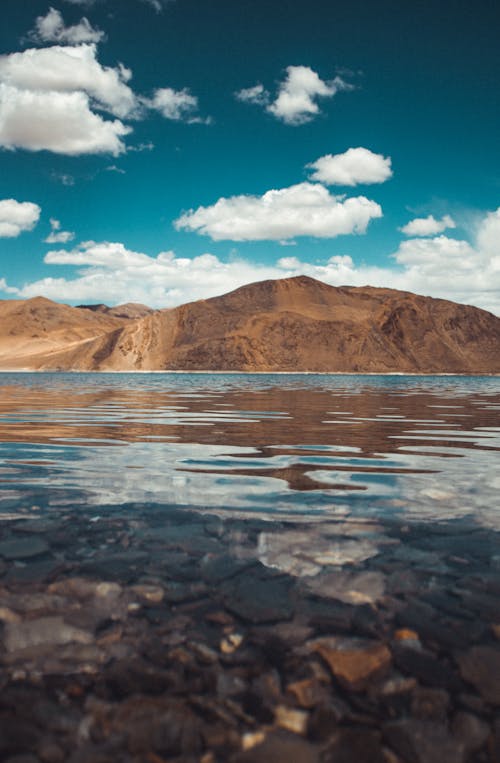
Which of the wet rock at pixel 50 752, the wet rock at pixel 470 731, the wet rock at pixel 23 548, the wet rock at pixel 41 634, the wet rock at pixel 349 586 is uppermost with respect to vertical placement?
the wet rock at pixel 23 548

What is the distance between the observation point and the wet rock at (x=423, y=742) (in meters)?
1.67

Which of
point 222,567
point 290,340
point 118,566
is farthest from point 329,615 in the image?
point 290,340

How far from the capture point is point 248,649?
225 cm

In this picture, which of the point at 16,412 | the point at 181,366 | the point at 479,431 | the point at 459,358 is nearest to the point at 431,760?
the point at 479,431

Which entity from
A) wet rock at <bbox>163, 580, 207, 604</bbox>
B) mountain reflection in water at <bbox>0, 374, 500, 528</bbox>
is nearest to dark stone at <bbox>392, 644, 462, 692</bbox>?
wet rock at <bbox>163, 580, 207, 604</bbox>

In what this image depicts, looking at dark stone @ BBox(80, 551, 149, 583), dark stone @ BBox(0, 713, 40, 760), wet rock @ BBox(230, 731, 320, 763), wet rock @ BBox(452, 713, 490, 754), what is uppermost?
dark stone @ BBox(80, 551, 149, 583)

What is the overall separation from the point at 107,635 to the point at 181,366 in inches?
5233

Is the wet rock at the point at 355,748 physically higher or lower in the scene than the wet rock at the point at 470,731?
lower

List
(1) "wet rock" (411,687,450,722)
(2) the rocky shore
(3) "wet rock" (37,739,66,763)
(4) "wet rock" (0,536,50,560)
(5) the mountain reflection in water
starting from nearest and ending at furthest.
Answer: (3) "wet rock" (37,739,66,763)
(2) the rocky shore
(1) "wet rock" (411,687,450,722)
(4) "wet rock" (0,536,50,560)
(5) the mountain reflection in water

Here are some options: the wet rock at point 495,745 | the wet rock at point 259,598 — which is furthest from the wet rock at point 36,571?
the wet rock at point 495,745

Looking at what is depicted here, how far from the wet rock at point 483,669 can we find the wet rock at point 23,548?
2.46 m

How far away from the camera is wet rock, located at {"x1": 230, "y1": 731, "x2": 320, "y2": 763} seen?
166 centimetres

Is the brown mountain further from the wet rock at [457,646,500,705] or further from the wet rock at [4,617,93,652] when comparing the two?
the wet rock at [457,646,500,705]

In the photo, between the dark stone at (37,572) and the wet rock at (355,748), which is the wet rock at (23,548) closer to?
the dark stone at (37,572)
